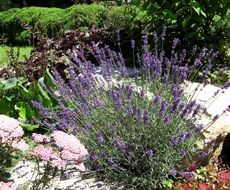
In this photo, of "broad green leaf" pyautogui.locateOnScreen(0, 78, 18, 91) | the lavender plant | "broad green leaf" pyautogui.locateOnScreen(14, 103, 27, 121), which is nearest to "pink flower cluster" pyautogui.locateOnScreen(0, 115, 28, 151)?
the lavender plant

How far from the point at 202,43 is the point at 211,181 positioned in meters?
2.76

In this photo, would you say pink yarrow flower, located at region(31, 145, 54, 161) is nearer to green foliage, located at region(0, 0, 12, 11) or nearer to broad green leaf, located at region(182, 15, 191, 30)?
broad green leaf, located at region(182, 15, 191, 30)

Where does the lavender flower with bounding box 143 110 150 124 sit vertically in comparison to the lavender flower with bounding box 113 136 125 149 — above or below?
above

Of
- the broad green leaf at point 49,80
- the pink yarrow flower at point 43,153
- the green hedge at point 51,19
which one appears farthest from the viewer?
the green hedge at point 51,19

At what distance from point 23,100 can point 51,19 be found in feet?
27.3

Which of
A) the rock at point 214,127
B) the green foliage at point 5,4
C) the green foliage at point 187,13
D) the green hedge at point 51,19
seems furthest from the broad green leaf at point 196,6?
the green foliage at point 5,4

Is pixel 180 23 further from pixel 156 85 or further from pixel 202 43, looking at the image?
pixel 156 85

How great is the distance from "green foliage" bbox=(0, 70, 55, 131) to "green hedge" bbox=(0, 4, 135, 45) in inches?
168

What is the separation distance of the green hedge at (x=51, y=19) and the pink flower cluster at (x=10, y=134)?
Result: 6411 millimetres

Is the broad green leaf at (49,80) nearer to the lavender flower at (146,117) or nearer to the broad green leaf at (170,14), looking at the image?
the lavender flower at (146,117)

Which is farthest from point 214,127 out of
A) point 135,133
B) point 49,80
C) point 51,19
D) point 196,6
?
point 51,19

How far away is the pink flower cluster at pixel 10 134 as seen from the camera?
3137mm

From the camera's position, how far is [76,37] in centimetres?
714

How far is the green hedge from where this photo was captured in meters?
11.3
